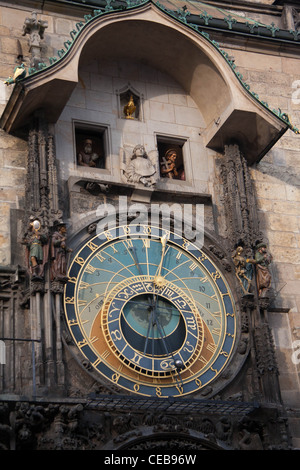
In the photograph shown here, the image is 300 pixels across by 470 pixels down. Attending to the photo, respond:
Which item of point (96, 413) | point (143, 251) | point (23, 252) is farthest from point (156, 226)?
point (96, 413)

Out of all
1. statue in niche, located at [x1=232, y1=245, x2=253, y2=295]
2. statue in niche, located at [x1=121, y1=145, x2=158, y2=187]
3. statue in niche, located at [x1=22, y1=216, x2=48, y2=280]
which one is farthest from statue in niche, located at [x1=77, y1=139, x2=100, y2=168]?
statue in niche, located at [x1=232, y1=245, x2=253, y2=295]

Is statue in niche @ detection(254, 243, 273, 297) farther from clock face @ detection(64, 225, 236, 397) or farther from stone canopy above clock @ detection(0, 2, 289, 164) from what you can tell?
stone canopy above clock @ detection(0, 2, 289, 164)

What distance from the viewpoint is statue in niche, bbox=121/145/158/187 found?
45.4 feet

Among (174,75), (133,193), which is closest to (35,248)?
(133,193)

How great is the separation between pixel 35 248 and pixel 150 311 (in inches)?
57.9

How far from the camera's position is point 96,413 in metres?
12.2

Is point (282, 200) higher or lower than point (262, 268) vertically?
higher

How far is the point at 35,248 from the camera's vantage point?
12656 mm

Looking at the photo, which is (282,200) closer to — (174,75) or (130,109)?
(174,75)

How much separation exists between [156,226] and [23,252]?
65.5 inches

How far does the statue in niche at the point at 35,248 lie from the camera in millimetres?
12594

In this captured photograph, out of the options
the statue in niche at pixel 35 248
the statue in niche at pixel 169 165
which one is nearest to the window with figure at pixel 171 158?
the statue in niche at pixel 169 165

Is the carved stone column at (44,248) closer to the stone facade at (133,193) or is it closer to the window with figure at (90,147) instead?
the stone facade at (133,193)

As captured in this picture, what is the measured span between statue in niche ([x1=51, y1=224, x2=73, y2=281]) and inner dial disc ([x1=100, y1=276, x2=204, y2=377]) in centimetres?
63
